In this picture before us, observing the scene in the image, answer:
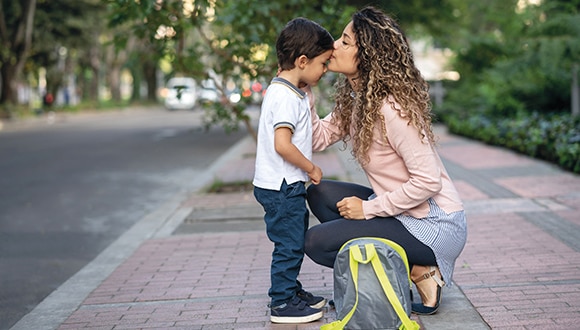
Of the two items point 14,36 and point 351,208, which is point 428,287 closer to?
point 351,208

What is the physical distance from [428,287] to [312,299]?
2.03ft

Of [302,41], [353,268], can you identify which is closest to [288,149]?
[302,41]

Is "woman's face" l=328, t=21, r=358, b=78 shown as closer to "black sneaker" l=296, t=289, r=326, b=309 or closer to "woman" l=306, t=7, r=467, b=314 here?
"woman" l=306, t=7, r=467, b=314

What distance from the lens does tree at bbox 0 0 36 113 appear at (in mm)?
31109

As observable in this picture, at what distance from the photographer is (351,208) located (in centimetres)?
387

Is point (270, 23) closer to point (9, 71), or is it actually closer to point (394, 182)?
point (394, 182)

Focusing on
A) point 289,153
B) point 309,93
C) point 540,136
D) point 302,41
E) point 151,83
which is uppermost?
point 302,41

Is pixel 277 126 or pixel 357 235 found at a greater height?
pixel 277 126

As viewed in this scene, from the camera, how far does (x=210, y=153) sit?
54.0 ft

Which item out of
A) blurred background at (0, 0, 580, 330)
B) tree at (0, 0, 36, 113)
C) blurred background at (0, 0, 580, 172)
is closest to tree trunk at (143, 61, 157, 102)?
tree at (0, 0, 36, 113)

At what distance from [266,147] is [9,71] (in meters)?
32.3

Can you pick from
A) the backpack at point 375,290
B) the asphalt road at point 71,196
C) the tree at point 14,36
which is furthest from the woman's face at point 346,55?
the tree at point 14,36

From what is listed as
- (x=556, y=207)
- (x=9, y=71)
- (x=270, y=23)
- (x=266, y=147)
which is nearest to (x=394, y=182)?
(x=266, y=147)

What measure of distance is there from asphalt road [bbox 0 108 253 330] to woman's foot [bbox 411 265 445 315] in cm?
235
